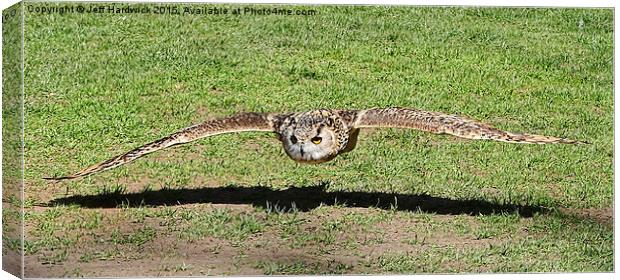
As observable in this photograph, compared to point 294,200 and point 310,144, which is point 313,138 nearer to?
point 310,144

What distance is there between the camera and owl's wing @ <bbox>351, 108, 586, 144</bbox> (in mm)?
11586

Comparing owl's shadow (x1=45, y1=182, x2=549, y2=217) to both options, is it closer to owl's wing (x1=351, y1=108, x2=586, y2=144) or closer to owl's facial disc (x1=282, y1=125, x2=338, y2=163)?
owl's facial disc (x1=282, y1=125, x2=338, y2=163)

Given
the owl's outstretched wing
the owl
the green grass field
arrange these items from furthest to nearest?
the owl, the owl's outstretched wing, the green grass field

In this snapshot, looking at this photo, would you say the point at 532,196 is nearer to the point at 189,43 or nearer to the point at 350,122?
the point at 350,122

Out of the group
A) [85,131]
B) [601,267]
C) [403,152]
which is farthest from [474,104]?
[85,131]

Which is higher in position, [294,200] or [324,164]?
[324,164]

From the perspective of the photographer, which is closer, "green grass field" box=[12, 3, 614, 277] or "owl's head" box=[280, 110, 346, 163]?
"green grass field" box=[12, 3, 614, 277]

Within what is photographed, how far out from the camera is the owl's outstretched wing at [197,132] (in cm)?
1137

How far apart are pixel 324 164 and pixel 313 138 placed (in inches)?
8.7

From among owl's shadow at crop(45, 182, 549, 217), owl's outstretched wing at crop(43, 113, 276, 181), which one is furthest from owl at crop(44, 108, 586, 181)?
owl's shadow at crop(45, 182, 549, 217)

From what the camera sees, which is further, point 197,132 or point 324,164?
point 324,164

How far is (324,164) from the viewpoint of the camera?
38.4ft

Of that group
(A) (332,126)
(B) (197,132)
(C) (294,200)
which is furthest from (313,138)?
(B) (197,132)

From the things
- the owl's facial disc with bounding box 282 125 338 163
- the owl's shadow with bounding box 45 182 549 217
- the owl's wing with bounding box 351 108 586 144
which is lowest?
the owl's shadow with bounding box 45 182 549 217
